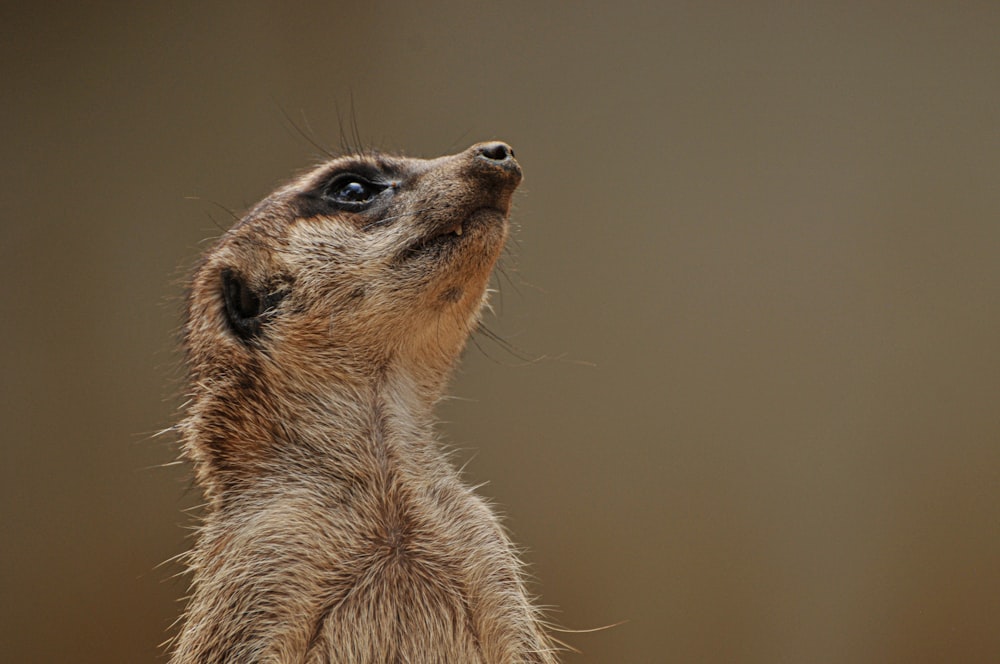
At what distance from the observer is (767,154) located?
7.68 ft

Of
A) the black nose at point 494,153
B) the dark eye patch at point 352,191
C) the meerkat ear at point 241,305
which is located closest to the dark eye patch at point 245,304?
the meerkat ear at point 241,305

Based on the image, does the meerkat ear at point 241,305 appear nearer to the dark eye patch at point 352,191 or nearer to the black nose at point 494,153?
the dark eye patch at point 352,191

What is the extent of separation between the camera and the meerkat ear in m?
1.48

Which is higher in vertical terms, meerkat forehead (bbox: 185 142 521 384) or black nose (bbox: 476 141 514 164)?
black nose (bbox: 476 141 514 164)

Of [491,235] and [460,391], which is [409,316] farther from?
[460,391]

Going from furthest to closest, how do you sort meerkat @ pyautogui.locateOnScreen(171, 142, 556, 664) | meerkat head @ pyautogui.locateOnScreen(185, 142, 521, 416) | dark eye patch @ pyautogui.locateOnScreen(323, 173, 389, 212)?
dark eye patch @ pyautogui.locateOnScreen(323, 173, 389, 212), meerkat head @ pyautogui.locateOnScreen(185, 142, 521, 416), meerkat @ pyautogui.locateOnScreen(171, 142, 556, 664)

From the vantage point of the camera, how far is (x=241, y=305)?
151 cm

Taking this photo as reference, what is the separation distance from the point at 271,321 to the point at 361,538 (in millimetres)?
404

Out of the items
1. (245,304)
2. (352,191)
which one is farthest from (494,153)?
(245,304)

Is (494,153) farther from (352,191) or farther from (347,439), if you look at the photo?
(347,439)

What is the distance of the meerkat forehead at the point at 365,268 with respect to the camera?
4.77 ft

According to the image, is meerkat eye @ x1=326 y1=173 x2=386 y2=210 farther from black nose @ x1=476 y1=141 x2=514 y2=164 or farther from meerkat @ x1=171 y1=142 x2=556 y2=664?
black nose @ x1=476 y1=141 x2=514 y2=164

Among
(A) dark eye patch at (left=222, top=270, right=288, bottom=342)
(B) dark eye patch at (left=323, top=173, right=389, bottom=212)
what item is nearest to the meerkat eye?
(B) dark eye patch at (left=323, top=173, right=389, bottom=212)

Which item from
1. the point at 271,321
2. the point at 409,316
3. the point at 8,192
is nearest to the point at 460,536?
the point at 409,316
